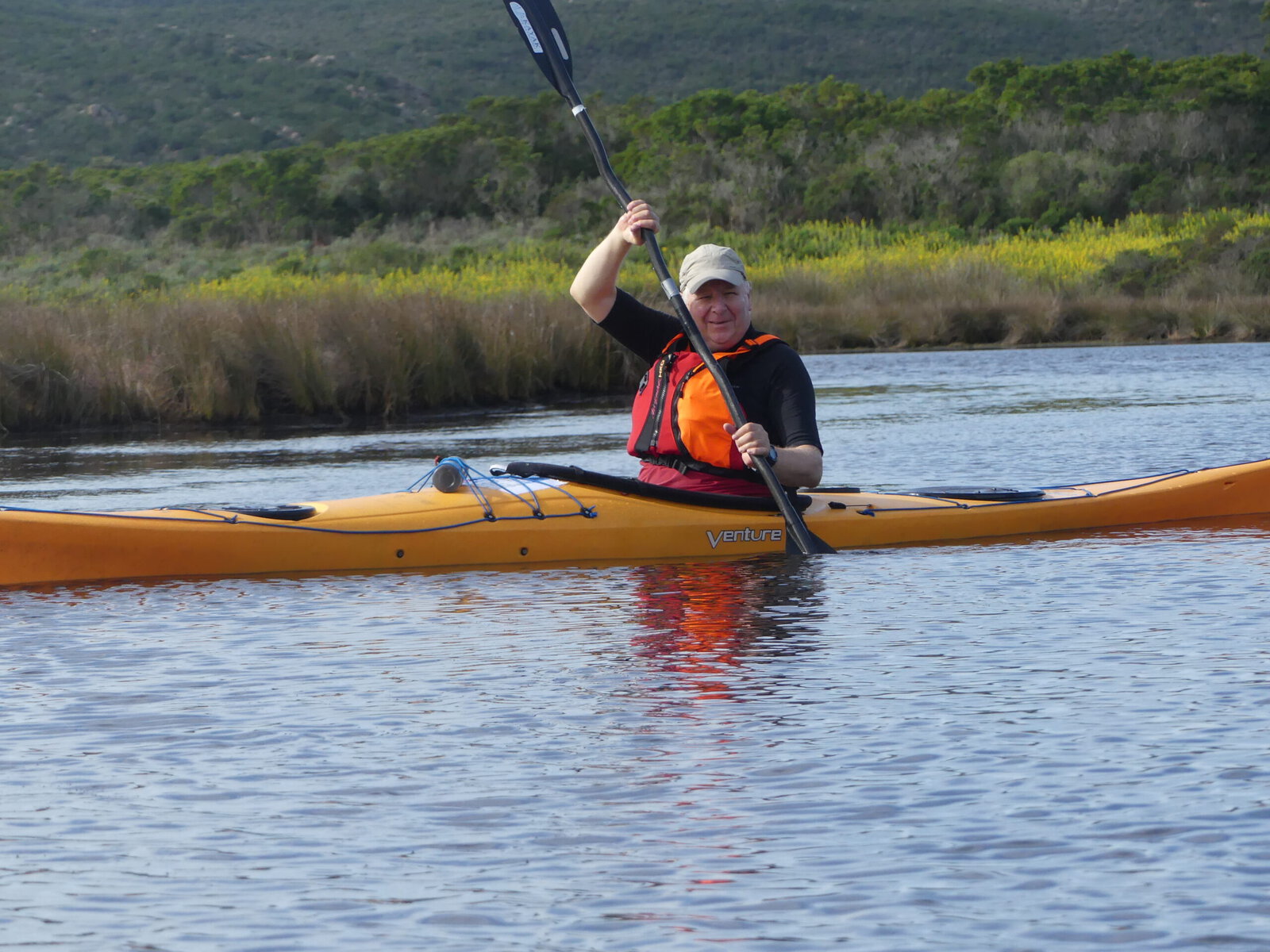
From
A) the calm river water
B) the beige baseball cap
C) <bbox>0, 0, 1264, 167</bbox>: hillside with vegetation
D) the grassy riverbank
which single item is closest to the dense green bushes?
the grassy riverbank

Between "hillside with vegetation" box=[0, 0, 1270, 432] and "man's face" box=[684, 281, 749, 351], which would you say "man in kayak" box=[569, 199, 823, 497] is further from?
"hillside with vegetation" box=[0, 0, 1270, 432]

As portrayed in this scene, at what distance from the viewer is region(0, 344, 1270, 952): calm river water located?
3.22 meters

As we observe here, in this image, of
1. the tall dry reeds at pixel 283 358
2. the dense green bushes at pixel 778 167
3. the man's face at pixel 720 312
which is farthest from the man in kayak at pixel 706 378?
the dense green bushes at pixel 778 167

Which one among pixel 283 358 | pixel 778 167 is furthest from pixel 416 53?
pixel 283 358

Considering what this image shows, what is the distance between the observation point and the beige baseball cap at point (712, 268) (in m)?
6.82

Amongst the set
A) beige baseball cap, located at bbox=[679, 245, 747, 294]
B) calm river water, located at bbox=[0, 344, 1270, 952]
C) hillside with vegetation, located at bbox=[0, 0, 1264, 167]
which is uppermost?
hillside with vegetation, located at bbox=[0, 0, 1264, 167]

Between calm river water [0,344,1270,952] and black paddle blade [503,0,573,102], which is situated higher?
black paddle blade [503,0,573,102]

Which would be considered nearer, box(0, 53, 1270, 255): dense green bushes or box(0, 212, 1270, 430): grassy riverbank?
box(0, 212, 1270, 430): grassy riverbank

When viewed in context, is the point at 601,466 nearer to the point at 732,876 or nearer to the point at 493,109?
the point at 732,876

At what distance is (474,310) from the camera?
16.2 metres

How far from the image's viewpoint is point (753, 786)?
3926 millimetres

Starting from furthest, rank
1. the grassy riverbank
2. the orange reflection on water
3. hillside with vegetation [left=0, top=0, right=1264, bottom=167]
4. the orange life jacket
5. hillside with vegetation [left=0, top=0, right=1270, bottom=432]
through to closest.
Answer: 1. hillside with vegetation [left=0, top=0, right=1264, bottom=167]
2. hillside with vegetation [left=0, top=0, right=1270, bottom=432]
3. the grassy riverbank
4. the orange life jacket
5. the orange reflection on water

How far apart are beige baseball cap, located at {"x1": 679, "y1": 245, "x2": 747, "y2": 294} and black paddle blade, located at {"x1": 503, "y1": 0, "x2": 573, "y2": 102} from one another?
7.60ft

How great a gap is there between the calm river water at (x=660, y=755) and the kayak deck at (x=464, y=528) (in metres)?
0.10
